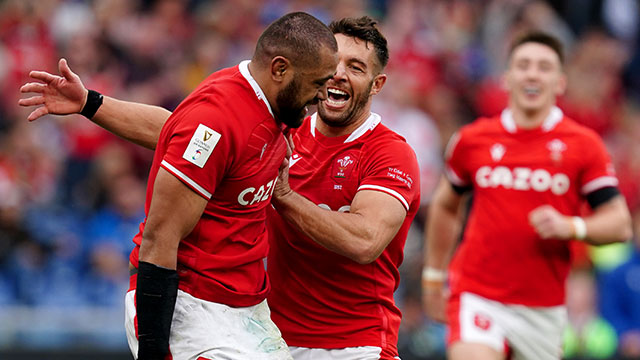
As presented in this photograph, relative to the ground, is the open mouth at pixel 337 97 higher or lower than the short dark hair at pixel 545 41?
lower

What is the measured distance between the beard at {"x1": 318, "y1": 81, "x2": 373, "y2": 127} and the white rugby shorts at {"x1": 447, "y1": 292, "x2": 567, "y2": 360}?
1.99m

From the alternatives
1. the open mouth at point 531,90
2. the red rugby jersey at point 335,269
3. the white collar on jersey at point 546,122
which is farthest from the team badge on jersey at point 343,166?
the open mouth at point 531,90

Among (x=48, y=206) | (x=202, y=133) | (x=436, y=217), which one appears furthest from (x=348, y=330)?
(x=48, y=206)

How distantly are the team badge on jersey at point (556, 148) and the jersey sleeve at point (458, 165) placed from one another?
599 millimetres

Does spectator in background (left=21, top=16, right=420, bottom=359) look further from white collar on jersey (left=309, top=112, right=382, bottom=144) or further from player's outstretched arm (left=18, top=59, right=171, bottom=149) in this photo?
player's outstretched arm (left=18, top=59, right=171, bottom=149)

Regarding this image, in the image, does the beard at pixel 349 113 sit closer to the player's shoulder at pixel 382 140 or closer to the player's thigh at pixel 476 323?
the player's shoulder at pixel 382 140

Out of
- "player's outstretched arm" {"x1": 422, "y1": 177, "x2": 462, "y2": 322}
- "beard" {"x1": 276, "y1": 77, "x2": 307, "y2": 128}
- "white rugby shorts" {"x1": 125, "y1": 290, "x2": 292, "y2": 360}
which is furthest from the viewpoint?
"player's outstretched arm" {"x1": 422, "y1": 177, "x2": 462, "y2": 322}

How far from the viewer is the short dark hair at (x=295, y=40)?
13.4 ft

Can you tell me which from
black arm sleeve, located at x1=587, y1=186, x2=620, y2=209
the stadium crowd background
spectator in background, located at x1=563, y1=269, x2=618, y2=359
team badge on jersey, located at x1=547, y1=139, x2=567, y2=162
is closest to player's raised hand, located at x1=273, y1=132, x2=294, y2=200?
team badge on jersey, located at x1=547, y1=139, x2=567, y2=162

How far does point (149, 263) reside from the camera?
3.85 meters

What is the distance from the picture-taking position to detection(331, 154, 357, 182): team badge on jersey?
500 cm

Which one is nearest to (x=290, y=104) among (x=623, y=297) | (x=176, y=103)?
(x=623, y=297)

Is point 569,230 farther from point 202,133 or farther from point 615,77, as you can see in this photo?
point 615,77

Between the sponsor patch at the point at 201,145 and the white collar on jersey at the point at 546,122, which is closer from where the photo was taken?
the sponsor patch at the point at 201,145
